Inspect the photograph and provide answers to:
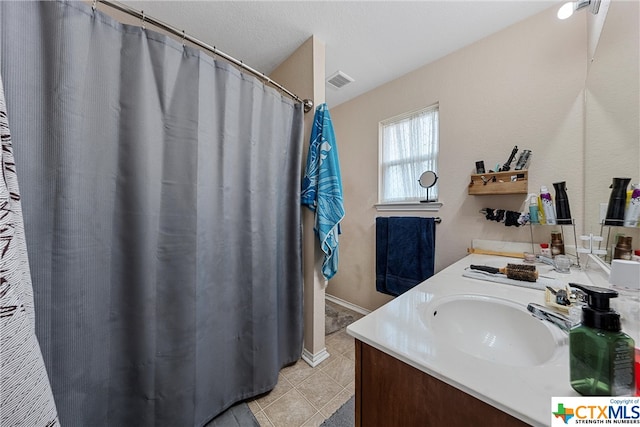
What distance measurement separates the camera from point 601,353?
35 centimetres

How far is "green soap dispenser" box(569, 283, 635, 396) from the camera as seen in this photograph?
342mm

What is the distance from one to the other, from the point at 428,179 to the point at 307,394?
1.65 meters

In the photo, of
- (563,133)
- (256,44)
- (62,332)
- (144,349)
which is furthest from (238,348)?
(563,133)

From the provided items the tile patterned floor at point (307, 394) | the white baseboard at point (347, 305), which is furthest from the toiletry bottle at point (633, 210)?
the white baseboard at point (347, 305)

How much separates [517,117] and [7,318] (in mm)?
Answer: 2192

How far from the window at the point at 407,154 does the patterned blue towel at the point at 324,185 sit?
0.83 meters

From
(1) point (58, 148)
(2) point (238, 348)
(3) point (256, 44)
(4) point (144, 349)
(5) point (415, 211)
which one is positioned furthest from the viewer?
(5) point (415, 211)

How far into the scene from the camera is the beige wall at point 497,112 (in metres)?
1.21

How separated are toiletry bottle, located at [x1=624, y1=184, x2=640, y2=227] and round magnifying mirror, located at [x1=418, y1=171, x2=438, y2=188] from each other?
98 centimetres

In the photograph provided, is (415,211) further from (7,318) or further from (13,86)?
(13,86)

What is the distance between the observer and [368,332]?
0.56 metres

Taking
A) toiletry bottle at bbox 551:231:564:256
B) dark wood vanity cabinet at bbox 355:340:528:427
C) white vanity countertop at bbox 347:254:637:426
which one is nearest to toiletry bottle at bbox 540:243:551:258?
toiletry bottle at bbox 551:231:564:256

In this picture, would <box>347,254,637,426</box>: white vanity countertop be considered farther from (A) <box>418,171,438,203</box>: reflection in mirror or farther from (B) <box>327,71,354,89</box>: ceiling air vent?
(B) <box>327,71,354,89</box>: ceiling air vent

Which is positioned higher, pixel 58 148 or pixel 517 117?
pixel 517 117
